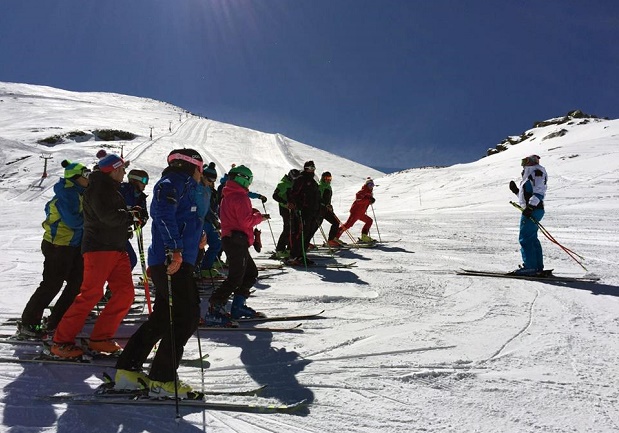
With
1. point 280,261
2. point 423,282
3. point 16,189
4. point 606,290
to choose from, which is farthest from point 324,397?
point 16,189

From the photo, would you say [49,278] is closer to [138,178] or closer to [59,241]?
[59,241]

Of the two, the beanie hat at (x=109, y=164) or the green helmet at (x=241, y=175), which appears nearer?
the beanie hat at (x=109, y=164)

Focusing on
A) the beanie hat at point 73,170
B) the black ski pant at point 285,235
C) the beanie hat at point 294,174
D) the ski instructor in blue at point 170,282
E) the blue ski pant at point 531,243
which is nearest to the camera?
the ski instructor in blue at point 170,282

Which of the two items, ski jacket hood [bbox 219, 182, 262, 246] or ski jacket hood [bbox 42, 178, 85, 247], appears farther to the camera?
ski jacket hood [bbox 219, 182, 262, 246]

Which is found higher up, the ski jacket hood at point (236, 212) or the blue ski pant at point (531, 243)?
the ski jacket hood at point (236, 212)

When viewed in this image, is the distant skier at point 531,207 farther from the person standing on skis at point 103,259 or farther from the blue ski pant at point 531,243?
the person standing on skis at point 103,259

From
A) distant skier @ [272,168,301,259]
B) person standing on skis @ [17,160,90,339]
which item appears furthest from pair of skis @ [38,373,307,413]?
distant skier @ [272,168,301,259]

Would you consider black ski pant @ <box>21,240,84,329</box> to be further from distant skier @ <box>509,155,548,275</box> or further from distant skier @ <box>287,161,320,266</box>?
distant skier @ <box>509,155,548,275</box>

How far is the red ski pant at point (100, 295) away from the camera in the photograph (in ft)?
14.7

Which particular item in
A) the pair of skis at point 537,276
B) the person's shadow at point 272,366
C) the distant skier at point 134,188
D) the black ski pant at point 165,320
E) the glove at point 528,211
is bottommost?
the person's shadow at point 272,366

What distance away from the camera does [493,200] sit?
68.3 feet

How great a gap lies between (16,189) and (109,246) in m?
23.4

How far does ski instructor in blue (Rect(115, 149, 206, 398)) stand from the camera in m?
3.75

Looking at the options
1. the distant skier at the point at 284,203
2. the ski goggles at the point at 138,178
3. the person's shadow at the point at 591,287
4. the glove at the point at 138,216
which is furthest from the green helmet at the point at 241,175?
the person's shadow at the point at 591,287
